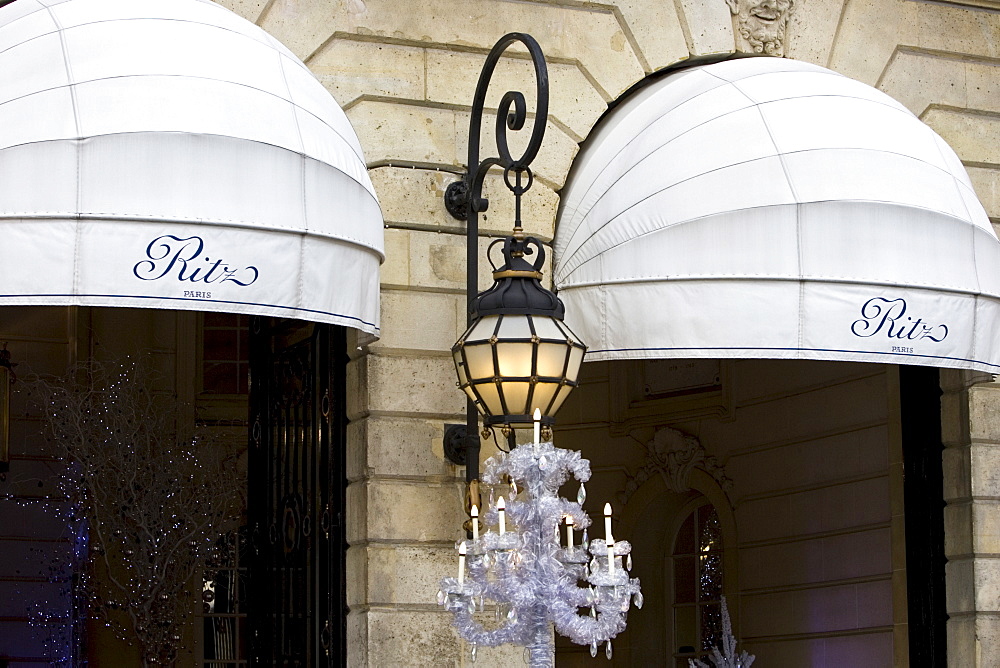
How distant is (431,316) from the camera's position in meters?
8.34

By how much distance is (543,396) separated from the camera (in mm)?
6871

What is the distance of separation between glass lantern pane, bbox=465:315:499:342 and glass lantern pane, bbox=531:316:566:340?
0.57 feet

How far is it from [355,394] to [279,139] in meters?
1.75

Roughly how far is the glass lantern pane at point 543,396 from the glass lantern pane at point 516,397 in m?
0.03

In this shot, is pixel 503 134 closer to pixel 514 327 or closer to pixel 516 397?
pixel 514 327

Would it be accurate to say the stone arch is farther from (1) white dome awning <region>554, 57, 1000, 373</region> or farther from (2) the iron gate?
(1) white dome awning <region>554, 57, 1000, 373</region>

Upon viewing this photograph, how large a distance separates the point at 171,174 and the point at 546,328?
66.8 inches

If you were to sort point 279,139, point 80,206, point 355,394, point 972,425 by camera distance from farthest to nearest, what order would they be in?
point 972,425 < point 355,394 < point 279,139 < point 80,206

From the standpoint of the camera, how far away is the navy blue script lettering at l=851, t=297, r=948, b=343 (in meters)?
7.83

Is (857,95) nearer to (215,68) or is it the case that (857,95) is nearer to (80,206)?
(215,68)

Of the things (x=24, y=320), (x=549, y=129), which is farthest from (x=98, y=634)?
(x=549, y=129)

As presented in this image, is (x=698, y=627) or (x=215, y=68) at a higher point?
(x=215, y=68)

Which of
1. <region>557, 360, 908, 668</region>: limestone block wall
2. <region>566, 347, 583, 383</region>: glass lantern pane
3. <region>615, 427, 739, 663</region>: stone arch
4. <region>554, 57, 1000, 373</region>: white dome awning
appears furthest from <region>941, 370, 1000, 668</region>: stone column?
<region>615, 427, 739, 663</region>: stone arch

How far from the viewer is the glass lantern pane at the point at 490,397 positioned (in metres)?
6.85
